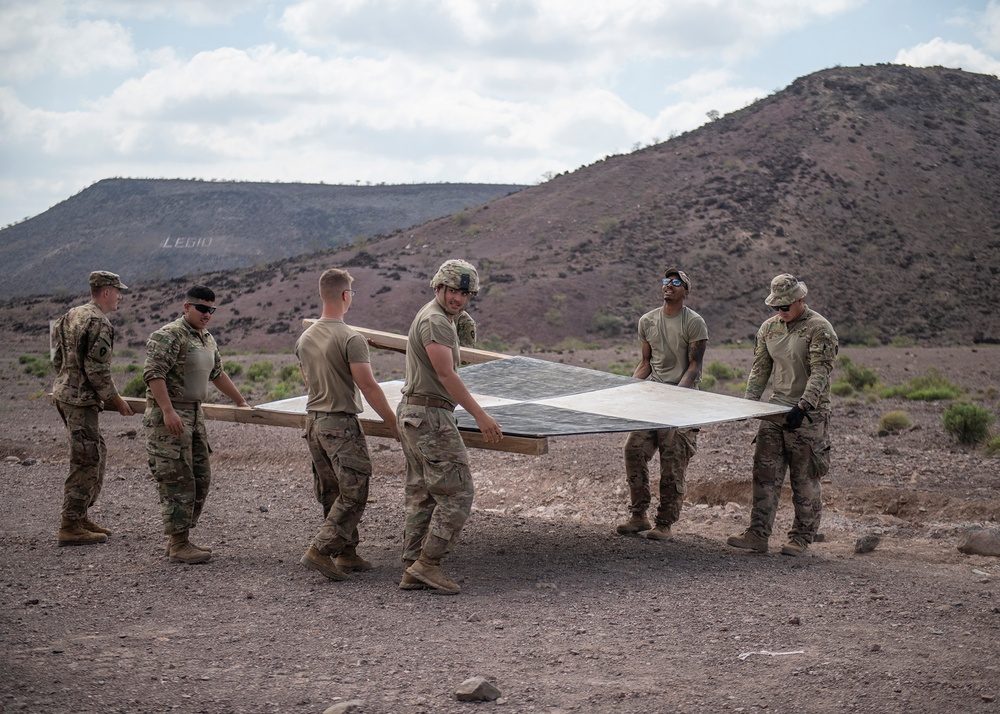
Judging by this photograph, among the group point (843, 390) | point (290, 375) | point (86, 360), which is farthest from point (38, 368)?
point (86, 360)

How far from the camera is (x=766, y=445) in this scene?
7.41 metres

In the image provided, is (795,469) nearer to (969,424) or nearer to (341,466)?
(341,466)

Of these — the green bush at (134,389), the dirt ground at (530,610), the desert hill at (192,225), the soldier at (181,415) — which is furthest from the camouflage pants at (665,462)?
the desert hill at (192,225)

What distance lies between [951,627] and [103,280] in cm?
636

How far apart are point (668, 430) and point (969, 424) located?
6685mm

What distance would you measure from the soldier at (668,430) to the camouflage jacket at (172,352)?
11.2ft

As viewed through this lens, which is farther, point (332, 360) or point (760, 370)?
point (760, 370)

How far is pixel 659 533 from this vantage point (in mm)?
7918

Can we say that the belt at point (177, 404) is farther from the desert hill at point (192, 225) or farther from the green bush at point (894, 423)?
the desert hill at point (192, 225)

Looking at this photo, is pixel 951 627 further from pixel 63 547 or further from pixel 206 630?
pixel 63 547

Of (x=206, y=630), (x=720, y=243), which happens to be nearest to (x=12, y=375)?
(x=206, y=630)

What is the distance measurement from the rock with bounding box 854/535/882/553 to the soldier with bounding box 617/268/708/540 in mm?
1448

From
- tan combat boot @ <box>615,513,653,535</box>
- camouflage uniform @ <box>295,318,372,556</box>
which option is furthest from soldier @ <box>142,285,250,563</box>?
tan combat boot @ <box>615,513,653,535</box>

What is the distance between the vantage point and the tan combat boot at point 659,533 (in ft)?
26.0
